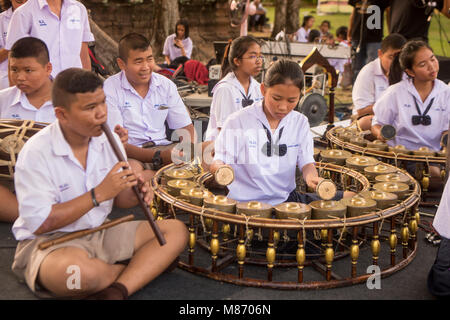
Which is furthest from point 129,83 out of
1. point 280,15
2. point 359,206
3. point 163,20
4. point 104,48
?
point 280,15

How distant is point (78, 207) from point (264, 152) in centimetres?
119

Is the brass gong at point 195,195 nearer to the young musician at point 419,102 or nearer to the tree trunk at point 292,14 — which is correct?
the young musician at point 419,102

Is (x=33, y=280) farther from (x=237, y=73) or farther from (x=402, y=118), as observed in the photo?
(x=402, y=118)

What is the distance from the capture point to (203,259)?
3109 mm

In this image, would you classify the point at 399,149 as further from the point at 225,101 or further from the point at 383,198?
the point at 225,101

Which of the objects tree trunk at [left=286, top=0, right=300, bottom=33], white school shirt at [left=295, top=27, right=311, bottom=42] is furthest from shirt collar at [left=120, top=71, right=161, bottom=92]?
tree trunk at [left=286, top=0, right=300, bottom=33]

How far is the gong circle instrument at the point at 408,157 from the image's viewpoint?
12.6ft

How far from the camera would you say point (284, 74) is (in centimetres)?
296

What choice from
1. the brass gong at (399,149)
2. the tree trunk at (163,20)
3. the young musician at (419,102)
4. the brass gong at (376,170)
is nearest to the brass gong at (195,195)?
the brass gong at (376,170)

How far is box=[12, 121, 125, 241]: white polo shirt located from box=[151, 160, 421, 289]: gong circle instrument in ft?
1.37

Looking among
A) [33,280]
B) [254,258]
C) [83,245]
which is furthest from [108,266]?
[254,258]

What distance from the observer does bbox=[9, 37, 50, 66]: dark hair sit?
343 cm

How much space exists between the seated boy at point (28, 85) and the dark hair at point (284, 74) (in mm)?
1426
